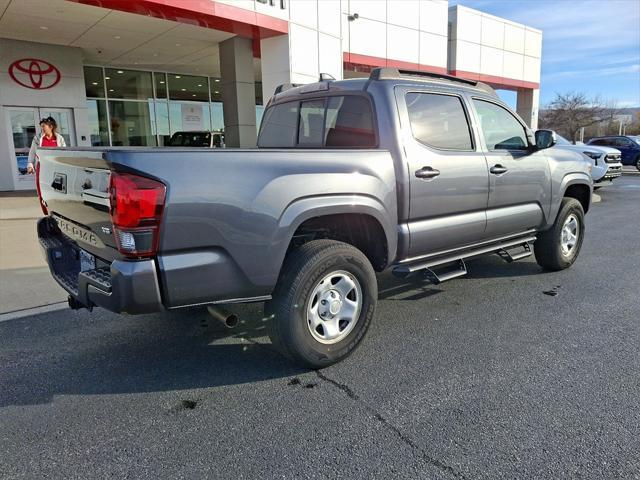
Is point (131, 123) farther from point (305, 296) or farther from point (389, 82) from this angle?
point (305, 296)

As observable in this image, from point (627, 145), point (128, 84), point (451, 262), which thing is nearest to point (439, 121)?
point (451, 262)

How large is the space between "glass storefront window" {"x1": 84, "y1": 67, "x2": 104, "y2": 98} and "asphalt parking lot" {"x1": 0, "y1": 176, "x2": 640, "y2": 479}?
14939 mm

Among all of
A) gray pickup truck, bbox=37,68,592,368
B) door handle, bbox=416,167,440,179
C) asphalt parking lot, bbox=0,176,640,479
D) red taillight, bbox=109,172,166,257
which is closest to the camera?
asphalt parking lot, bbox=0,176,640,479

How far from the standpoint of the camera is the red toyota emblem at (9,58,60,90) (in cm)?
1431

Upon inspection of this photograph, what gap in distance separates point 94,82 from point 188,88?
382 cm

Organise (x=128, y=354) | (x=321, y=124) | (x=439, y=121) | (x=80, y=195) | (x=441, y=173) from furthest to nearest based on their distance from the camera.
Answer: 1. (x=321, y=124)
2. (x=439, y=121)
3. (x=441, y=173)
4. (x=128, y=354)
5. (x=80, y=195)

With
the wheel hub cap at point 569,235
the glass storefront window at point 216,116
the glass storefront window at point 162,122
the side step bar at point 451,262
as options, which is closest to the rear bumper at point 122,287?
the side step bar at point 451,262

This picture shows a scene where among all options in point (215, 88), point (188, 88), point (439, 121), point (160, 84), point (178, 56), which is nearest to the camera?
point (439, 121)

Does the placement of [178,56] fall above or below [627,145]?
above

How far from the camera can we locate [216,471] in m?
2.39

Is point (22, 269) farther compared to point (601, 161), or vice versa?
point (601, 161)

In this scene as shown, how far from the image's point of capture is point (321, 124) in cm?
438

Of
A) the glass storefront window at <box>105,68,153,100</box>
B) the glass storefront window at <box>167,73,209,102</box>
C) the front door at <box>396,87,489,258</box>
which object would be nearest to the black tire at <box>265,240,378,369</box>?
the front door at <box>396,87,489,258</box>

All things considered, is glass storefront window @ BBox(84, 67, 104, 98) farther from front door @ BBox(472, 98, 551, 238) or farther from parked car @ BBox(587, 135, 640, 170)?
parked car @ BBox(587, 135, 640, 170)
